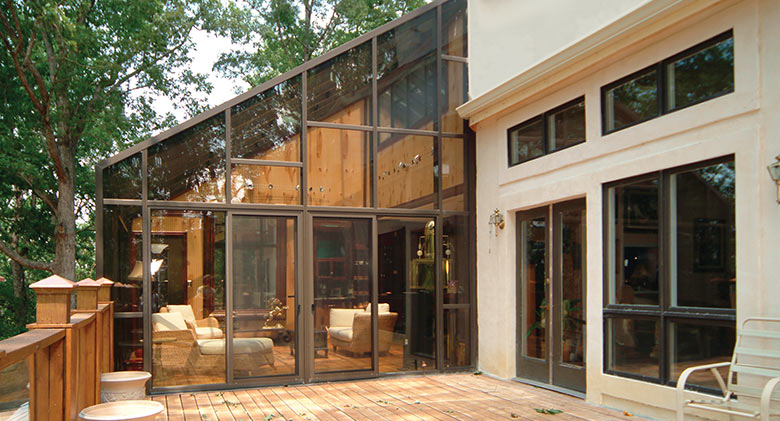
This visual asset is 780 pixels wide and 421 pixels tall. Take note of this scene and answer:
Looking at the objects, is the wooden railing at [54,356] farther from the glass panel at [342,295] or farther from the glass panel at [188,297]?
the glass panel at [342,295]

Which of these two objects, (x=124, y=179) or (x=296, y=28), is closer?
(x=124, y=179)

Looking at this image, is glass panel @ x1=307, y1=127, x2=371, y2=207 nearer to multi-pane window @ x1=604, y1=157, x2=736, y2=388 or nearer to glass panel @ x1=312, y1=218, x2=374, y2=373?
glass panel @ x1=312, y1=218, x2=374, y2=373

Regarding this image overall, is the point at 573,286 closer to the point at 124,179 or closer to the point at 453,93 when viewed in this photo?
the point at 453,93

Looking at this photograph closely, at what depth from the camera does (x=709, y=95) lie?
4.88 metres

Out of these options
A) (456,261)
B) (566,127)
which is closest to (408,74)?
(566,127)

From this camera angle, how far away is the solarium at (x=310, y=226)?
6898 millimetres

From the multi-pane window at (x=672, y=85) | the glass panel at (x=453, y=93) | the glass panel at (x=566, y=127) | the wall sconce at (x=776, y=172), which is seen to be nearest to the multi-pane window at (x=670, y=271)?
the wall sconce at (x=776, y=172)

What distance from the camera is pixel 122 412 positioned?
395 cm

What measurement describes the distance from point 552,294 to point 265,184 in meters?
3.51

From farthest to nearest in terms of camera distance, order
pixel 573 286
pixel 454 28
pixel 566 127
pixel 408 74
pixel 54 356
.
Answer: pixel 454 28 → pixel 408 74 → pixel 566 127 → pixel 573 286 → pixel 54 356

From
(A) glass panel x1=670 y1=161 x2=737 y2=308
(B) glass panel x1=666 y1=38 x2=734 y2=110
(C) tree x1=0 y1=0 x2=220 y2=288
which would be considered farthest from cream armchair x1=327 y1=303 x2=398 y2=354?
(C) tree x1=0 y1=0 x2=220 y2=288

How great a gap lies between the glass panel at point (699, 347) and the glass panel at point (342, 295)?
3591 mm

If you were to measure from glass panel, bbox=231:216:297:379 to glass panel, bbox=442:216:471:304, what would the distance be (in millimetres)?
1985

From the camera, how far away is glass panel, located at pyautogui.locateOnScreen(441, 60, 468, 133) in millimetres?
8219
